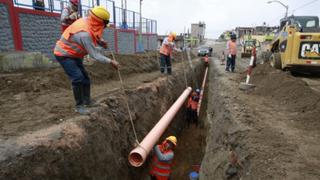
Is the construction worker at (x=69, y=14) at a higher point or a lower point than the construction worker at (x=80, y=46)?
higher

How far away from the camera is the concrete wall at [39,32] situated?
935cm

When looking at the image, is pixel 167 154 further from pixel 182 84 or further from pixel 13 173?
pixel 182 84

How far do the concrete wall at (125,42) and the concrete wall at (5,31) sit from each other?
958 centimetres

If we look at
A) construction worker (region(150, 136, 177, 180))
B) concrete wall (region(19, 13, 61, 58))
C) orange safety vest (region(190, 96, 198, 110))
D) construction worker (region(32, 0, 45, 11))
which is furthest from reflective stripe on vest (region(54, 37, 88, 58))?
construction worker (region(32, 0, 45, 11))

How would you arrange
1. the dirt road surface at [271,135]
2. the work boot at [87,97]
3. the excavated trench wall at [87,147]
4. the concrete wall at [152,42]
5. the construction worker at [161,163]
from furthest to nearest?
the concrete wall at [152,42] → the construction worker at [161,163] → the work boot at [87,97] → the dirt road surface at [271,135] → the excavated trench wall at [87,147]

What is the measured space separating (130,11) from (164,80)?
39.9ft

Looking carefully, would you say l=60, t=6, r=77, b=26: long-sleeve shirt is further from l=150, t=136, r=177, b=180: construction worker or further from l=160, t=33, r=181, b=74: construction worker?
l=160, t=33, r=181, b=74: construction worker

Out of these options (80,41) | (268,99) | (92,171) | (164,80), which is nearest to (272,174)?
(92,171)

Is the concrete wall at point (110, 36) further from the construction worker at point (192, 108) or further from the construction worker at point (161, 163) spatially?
the construction worker at point (161, 163)

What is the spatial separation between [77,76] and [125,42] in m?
14.9

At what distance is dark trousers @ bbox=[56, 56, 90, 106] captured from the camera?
14.5 feet

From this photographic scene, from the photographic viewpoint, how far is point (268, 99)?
273 inches

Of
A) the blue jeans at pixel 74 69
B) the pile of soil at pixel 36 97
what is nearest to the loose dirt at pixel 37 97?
the pile of soil at pixel 36 97

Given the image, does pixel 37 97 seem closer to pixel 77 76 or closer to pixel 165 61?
pixel 77 76
